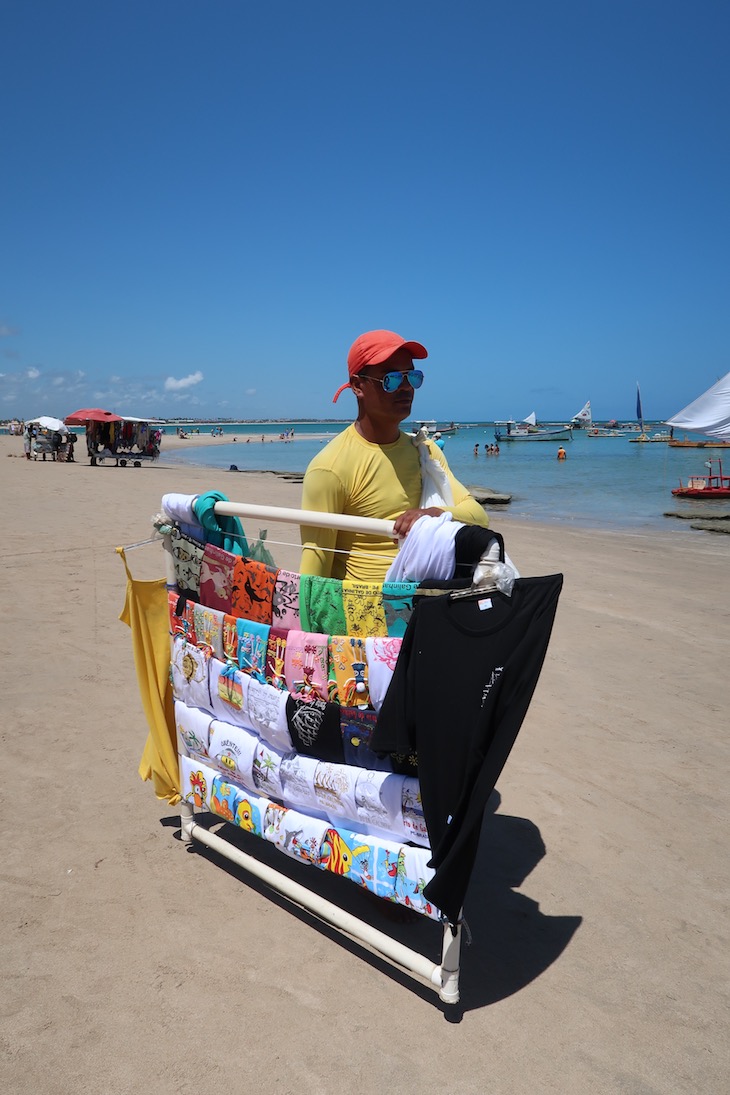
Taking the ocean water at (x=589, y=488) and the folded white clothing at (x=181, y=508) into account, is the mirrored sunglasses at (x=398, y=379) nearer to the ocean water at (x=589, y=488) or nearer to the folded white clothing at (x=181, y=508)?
the folded white clothing at (x=181, y=508)

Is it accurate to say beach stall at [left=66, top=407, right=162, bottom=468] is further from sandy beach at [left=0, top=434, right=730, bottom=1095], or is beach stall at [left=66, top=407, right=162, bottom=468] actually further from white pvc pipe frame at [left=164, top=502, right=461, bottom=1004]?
white pvc pipe frame at [left=164, top=502, right=461, bottom=1004]

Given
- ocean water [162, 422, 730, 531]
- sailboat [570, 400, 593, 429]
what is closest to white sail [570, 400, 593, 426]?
sailboat [570, 400, 593, 429]

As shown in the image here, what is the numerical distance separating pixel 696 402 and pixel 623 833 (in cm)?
2360

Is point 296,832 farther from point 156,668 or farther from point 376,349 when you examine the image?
point 376,349

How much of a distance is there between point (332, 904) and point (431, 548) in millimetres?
1415

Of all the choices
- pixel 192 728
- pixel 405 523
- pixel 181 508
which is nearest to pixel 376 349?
pixel 405 523

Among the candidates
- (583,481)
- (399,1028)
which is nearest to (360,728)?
(399,1028)

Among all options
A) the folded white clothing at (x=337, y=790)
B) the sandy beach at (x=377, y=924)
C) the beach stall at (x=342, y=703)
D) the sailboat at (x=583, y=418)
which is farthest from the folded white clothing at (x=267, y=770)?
the sailboat at (x=583, y=418)

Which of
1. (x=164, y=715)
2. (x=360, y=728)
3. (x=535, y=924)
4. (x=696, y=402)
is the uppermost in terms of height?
(x=696, y=402)

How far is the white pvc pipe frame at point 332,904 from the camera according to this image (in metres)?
2.22

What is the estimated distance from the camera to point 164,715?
3250 mm

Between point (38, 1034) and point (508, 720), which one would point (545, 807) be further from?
point (38, 1034)

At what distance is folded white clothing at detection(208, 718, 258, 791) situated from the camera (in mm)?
2734

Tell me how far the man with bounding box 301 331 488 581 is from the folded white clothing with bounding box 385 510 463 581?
16.3 inches
